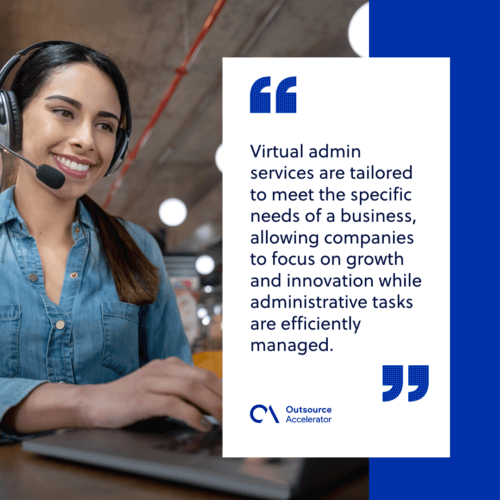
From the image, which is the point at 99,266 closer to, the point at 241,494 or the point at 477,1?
the point at 241,494

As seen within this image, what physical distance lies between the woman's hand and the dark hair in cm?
42

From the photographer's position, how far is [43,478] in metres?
0.43

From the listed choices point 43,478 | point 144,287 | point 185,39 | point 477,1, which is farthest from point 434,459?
point 185,39

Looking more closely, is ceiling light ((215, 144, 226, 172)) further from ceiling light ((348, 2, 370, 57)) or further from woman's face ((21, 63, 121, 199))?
ceiling light ((348, 2, 370, 57))

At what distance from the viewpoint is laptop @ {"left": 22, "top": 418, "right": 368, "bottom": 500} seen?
38 centimetres

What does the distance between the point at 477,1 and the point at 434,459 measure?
537mm

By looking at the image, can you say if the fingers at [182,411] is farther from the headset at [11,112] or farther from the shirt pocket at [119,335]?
the headset at [11,112]

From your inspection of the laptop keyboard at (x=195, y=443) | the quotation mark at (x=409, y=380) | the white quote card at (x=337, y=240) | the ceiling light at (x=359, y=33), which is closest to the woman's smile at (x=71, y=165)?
the white quote card at (x=337, y=240)

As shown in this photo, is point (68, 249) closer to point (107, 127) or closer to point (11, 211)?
point (11, 211)

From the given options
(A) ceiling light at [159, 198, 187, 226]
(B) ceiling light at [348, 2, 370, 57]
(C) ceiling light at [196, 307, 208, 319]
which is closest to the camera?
(B) ceiling light at [348, 2, 370, 57]

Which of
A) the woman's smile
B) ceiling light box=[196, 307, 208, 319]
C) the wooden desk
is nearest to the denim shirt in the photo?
the woman's smile

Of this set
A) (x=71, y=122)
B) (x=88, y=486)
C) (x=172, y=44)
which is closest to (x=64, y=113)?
(x=71, y=122)

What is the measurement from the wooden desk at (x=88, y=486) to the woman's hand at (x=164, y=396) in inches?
4.9

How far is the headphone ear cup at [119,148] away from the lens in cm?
104
